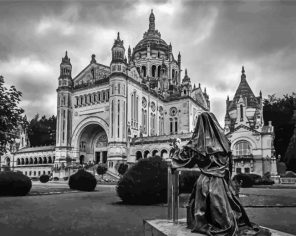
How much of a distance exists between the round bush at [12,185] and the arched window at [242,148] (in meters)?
30.9

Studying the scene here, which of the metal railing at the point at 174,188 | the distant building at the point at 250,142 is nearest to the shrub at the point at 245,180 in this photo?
the distant building at the point at 250,142

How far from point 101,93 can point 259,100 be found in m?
27.3

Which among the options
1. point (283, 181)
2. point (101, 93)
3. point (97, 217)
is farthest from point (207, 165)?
point (101, 93)

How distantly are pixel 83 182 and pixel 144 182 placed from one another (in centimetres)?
1328

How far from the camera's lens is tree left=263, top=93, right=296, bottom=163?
5691 cm

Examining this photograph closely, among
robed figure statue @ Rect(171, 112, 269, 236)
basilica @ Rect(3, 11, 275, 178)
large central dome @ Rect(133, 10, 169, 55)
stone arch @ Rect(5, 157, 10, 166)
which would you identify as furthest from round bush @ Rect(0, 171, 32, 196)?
large central dome @ Rect(133, 10, 169, 55)

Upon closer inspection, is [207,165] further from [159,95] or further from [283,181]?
[159,95]

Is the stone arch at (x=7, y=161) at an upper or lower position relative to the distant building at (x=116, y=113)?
lower

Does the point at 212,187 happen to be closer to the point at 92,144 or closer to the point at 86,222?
the point at 86,222

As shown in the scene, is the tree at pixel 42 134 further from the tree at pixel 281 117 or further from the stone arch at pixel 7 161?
the tree at pixel 281 117

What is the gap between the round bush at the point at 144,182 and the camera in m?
16.2

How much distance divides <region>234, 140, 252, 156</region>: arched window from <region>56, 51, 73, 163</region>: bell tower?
31.4 m

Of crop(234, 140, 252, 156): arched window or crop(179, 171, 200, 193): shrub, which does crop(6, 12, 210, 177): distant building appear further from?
crop(179, 171, 200, 193): shrub

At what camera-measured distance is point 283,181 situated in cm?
4212
